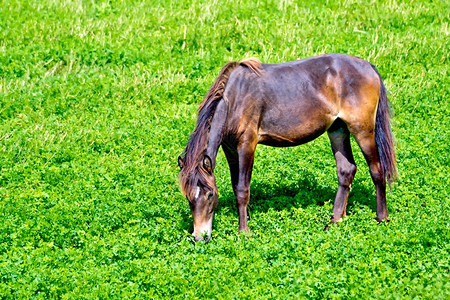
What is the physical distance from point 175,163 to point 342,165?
3059 mm

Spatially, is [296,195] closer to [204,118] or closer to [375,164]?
[375,164]

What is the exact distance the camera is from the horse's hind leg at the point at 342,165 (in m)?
9.58

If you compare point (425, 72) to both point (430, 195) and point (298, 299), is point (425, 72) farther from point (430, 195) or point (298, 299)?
point (298, 299)

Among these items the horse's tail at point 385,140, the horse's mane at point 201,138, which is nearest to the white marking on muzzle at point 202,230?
the horse's mane at point 201,138

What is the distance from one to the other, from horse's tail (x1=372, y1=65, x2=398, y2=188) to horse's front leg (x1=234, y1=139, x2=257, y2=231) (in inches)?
79.3

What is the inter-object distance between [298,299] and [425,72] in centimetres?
908

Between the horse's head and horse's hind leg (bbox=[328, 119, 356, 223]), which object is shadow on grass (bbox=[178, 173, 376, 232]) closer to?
horse's hind leg (bbox=[328, 119, 356, 223])

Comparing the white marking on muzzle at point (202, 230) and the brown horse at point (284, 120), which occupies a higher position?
the brown horse at point (284, 120)

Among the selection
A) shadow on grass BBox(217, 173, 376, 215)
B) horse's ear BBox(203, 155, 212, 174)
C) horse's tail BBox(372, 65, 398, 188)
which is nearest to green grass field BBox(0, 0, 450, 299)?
shadow on grass BBox(217, 173, 376, 215)

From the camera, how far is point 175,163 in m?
11.2

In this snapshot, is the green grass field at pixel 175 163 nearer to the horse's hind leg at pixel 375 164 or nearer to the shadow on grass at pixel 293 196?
the shadow on grass at pixel 293 196

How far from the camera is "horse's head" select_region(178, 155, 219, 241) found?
819 centimetres

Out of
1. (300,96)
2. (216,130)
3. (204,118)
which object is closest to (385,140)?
(300,96)

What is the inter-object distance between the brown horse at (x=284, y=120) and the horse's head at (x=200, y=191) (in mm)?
13
